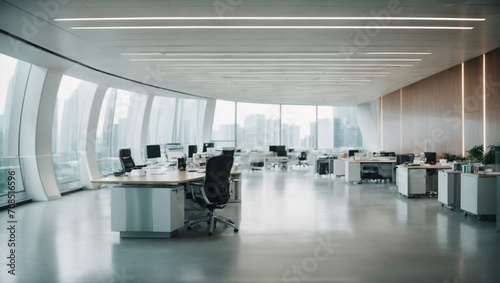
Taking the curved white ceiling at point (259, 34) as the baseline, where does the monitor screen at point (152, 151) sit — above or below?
below

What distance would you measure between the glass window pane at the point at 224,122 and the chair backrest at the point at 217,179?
13.1 meters

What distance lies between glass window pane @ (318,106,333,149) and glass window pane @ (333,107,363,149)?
0.28 metres

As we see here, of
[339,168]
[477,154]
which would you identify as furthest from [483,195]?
[339,168]

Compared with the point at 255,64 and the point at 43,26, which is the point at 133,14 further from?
the point at 255,64

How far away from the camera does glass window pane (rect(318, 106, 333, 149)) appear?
2117 centimetres

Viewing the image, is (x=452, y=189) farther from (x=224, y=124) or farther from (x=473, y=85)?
(x=224, y=124)

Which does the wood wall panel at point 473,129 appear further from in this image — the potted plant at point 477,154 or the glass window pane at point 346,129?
the glass window pane at point 346,129

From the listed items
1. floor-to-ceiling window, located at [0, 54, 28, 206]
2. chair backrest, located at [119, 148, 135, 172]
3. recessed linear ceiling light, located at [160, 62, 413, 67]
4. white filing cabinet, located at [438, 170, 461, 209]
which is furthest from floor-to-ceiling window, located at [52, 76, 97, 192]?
white filing cabinet, located at [438, 170, 461, 209]

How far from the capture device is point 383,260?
13.6 feet

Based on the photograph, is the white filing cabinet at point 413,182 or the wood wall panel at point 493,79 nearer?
the wood wall panel at point 493,79

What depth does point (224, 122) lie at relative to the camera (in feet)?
62.4

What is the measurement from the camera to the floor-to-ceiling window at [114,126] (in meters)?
11.7

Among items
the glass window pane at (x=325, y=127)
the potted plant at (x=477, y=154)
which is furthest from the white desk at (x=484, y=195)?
the glass window pane at (x=325, y=127)

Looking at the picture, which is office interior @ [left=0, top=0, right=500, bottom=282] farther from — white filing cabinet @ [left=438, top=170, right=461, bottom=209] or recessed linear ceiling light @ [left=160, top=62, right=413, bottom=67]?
white filing cabinet @ [left=438, top=170, right=461, bottom=209]
